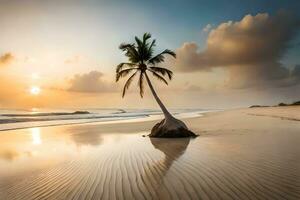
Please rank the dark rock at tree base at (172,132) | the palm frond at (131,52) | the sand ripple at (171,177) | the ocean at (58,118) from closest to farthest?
the sand ripple at (171,177) → the dark rock at tree base at (172,132) → the palm frond at (131,52) → the ocean at (58,118)

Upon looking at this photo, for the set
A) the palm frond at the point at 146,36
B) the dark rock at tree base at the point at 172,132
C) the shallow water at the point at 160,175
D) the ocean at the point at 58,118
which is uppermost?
the palm frond at the point at 146,36

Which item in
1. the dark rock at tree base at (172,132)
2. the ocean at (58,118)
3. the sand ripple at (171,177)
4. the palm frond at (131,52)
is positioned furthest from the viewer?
the ocean at (58,118)

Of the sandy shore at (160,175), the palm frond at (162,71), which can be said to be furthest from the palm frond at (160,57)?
the sandy shore at (160,175)

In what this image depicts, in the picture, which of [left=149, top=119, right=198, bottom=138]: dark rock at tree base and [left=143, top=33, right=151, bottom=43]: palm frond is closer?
[left=149, top=119, right=198, bottom=138]: dark rock at tree base

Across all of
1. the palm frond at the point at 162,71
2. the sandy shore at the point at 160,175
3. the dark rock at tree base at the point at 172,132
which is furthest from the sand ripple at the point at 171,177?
the palm frond at the point at 162,71

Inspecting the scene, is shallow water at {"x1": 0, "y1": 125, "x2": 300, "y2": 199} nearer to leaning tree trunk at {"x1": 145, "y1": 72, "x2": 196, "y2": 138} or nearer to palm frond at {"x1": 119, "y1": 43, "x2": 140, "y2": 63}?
leaning tree trunk at {"x1": 145, "y1": 72, "x2": 196, "y2": 138}

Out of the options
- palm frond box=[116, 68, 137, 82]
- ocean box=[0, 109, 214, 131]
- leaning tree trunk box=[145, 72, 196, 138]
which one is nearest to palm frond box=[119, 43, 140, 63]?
palm frond box=[116, 68, 137, 82]

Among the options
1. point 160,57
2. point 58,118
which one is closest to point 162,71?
point 160,57

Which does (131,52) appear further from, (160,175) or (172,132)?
(160,175)

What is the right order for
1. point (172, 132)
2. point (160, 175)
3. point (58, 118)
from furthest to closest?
point (58, 118) < point (172, 132) < point (160, 175)

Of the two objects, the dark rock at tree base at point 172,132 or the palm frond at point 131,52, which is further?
the palm frond at point 131,52

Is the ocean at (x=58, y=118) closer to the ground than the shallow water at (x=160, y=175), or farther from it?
farther from it

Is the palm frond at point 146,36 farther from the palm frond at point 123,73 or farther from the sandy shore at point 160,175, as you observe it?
Answer: the sandy shore at point 160,175

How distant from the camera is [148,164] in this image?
398 inches
